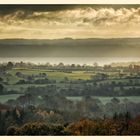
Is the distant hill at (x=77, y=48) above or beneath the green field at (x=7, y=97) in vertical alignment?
above

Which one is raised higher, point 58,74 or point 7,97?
point 58,74

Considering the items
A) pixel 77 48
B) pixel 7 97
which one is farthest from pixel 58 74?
pixel 7 97

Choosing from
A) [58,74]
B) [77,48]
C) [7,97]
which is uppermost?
[77,48]

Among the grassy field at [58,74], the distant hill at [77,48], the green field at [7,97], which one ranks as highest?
the distant hill at [77,48]

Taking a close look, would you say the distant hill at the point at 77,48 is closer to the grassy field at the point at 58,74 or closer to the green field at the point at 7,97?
the grassy field at the point at 58,74

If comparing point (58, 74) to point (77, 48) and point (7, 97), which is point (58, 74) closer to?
point (77, 48)

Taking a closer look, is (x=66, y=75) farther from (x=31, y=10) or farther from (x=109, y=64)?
(x=31, y=10)

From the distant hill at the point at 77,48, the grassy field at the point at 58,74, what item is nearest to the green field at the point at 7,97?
the grassy field at the point at 58,74

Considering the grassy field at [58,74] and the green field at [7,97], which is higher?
the grassy field at [58,74]
